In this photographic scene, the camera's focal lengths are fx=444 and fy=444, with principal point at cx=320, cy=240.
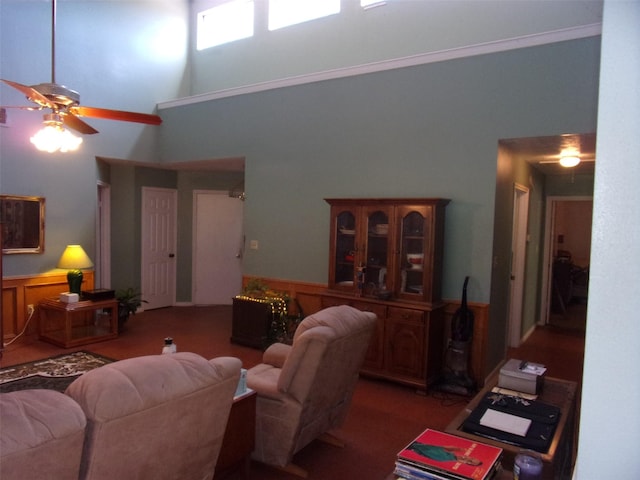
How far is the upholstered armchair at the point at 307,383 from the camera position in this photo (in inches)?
97.3

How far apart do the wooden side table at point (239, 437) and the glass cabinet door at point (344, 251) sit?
2239 mm

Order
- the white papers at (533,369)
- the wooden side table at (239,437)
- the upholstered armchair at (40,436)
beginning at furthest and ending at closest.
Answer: the white papers at (533,369), the wooden side table at (239,437), the upholstered armchair at (40,436)

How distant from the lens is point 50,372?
4.33 metres

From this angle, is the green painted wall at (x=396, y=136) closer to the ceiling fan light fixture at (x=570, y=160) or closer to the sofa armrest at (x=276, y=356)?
the ceiling fan light fixture at (x=570, y=160)

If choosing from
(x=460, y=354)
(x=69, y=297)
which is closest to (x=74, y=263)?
(x=69, y=297)

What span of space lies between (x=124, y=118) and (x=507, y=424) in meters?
3.52

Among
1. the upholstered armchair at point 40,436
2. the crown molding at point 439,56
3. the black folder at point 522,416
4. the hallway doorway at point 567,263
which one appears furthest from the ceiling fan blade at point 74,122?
the hallway doorway at point 567,263

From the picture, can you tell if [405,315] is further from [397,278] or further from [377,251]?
[377,251]

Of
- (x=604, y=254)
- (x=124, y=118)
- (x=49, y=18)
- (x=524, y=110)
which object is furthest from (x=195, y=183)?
(x=604, y=254)

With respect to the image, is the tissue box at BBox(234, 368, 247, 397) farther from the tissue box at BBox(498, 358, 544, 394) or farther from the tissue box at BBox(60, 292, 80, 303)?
the tissue box at BBox(60, 292, 80, 303)

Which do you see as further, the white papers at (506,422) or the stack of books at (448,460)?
the white papers at (506,422)

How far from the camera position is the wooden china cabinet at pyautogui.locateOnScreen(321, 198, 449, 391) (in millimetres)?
4094

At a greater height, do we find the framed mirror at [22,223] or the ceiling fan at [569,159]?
the ceiling fan at [569,159]

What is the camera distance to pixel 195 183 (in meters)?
7.55
